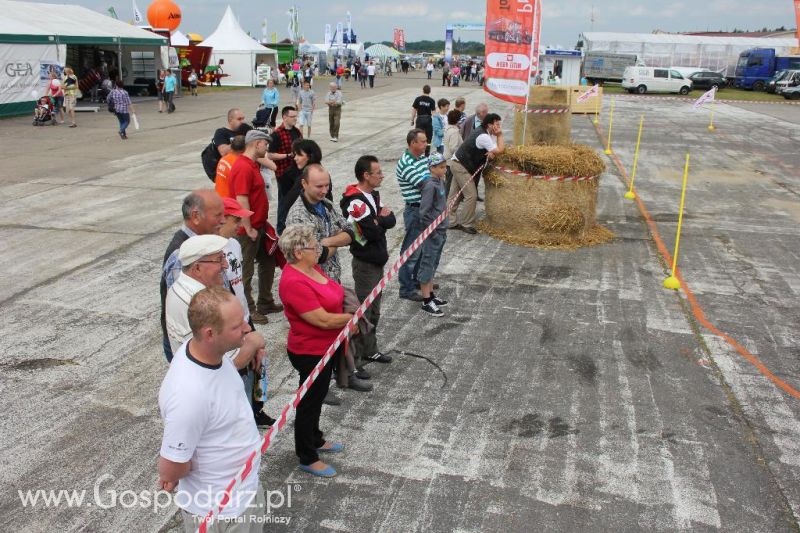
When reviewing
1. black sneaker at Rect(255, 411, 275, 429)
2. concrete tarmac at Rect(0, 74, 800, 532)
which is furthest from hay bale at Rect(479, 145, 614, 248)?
black sneaker at Rect(255, 411, 275, 429)

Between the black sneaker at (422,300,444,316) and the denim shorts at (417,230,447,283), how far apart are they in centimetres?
26

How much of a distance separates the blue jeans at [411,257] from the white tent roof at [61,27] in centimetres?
2055

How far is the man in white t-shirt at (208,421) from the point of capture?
256cm

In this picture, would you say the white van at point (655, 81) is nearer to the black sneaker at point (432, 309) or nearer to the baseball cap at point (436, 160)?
the baseball cap at point (436, 160)

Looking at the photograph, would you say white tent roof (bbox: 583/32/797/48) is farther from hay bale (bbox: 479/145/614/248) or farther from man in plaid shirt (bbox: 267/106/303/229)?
man in plaid shirt (bbox: 267/106/303/229)

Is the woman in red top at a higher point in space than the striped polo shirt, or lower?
lower

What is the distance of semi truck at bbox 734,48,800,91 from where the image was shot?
46.1 metres

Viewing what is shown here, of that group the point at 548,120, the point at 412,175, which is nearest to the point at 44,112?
the point at 548,120

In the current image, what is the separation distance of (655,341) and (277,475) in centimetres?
403

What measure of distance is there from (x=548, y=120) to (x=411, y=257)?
10101 mm

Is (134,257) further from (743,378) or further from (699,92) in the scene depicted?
(699,92)

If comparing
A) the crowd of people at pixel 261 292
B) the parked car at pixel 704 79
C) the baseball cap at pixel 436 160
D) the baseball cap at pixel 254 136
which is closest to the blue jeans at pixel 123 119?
the crowd of people at pixel 261 292

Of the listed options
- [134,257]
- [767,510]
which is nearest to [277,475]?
[767,510]

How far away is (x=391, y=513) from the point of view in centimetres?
391
